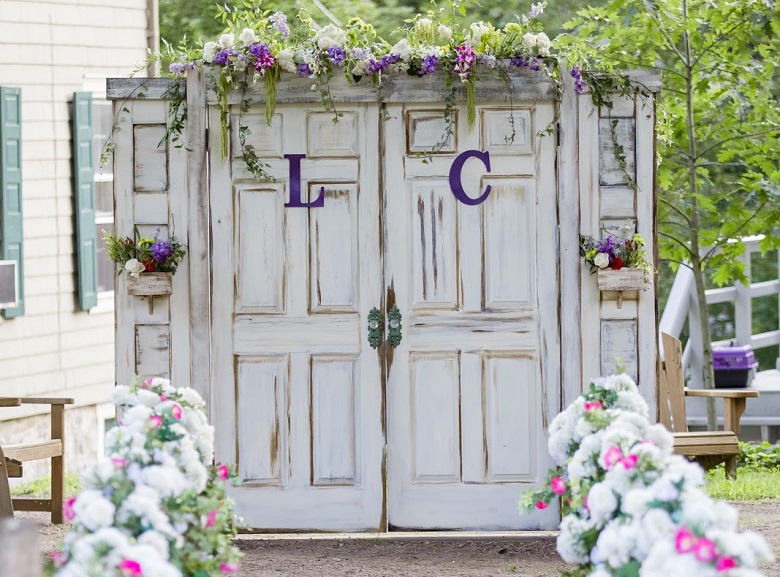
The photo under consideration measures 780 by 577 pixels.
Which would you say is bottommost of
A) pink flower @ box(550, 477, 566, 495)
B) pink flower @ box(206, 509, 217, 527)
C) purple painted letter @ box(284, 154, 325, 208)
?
pink flower @ box(206, 509, 217, 527)

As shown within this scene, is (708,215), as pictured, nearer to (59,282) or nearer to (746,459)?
(746,459)

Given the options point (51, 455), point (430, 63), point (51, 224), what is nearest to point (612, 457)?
point (430, 63)

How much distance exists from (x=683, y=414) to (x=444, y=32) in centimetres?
322

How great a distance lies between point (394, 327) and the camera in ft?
19.9

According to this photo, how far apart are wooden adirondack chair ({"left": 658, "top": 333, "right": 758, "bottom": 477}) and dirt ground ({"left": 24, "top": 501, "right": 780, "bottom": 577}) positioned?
1.81ft

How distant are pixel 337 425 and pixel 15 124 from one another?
380 cm

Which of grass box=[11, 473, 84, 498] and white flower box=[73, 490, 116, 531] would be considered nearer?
white flower box=[73, 490, 116, 531]

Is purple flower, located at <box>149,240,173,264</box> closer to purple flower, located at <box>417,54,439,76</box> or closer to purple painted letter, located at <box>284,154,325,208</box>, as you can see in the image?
purple painted letter, located at <box>284,154,325,208</box>

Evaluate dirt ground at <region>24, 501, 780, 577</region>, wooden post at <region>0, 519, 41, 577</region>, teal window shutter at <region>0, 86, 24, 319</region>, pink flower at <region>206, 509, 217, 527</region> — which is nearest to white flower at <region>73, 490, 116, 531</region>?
pink flower at <region>206, 509, 217, 527</region>

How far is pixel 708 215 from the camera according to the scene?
8938 mm

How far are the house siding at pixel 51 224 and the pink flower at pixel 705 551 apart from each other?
6.51 metres

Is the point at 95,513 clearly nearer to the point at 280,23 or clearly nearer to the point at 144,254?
the point at 144,254

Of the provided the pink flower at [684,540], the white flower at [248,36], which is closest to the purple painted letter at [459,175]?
the white flower at [248,36]

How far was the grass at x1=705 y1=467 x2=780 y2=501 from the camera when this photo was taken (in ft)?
23.9
